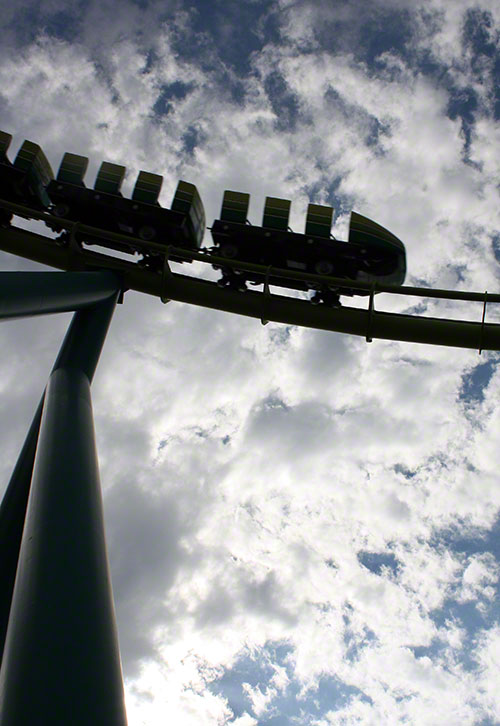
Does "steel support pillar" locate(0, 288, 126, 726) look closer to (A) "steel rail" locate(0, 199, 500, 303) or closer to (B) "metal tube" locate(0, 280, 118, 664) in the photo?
(B) "metal tube" locate(0, 280, 118, 664)

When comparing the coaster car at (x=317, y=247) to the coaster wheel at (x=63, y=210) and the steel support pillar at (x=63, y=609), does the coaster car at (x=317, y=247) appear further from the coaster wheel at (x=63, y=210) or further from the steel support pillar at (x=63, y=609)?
the steel support pillar at (x=63, y=609)

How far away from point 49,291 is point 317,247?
579 centimetres

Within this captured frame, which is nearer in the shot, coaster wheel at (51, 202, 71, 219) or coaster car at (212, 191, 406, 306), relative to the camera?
coaster car at (212, 191, 406, 306)

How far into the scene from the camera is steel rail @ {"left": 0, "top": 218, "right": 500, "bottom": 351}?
9.41 metres

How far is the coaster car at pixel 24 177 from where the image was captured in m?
11.3

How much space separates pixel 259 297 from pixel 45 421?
5076 mm

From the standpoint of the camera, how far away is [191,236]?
447 inches

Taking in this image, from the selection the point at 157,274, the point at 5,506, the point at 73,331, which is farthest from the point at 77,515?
the point at 157,274

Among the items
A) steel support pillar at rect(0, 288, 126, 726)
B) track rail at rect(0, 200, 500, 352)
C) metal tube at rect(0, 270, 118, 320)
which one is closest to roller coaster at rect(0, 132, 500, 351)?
track rail at rect(0, 200, 500, 352)

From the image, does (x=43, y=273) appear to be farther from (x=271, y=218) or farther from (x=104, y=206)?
(x=271, y=218)

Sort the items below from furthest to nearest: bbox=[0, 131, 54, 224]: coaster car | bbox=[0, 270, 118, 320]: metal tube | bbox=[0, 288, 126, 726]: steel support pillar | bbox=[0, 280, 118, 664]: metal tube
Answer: bbox=[0, 131, 54, 224]: coaster car → bbox=[0, 280, 118, 664]: metal tube → bbox=[0, 270, 118, 320]: metal tube → bbox=[0, 288, 126, 726]: steel support pillar

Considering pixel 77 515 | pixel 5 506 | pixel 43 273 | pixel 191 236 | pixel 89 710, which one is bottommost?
pixel 89 710

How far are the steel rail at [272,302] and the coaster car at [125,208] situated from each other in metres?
0.76

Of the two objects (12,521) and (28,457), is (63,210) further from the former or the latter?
(12,521)
